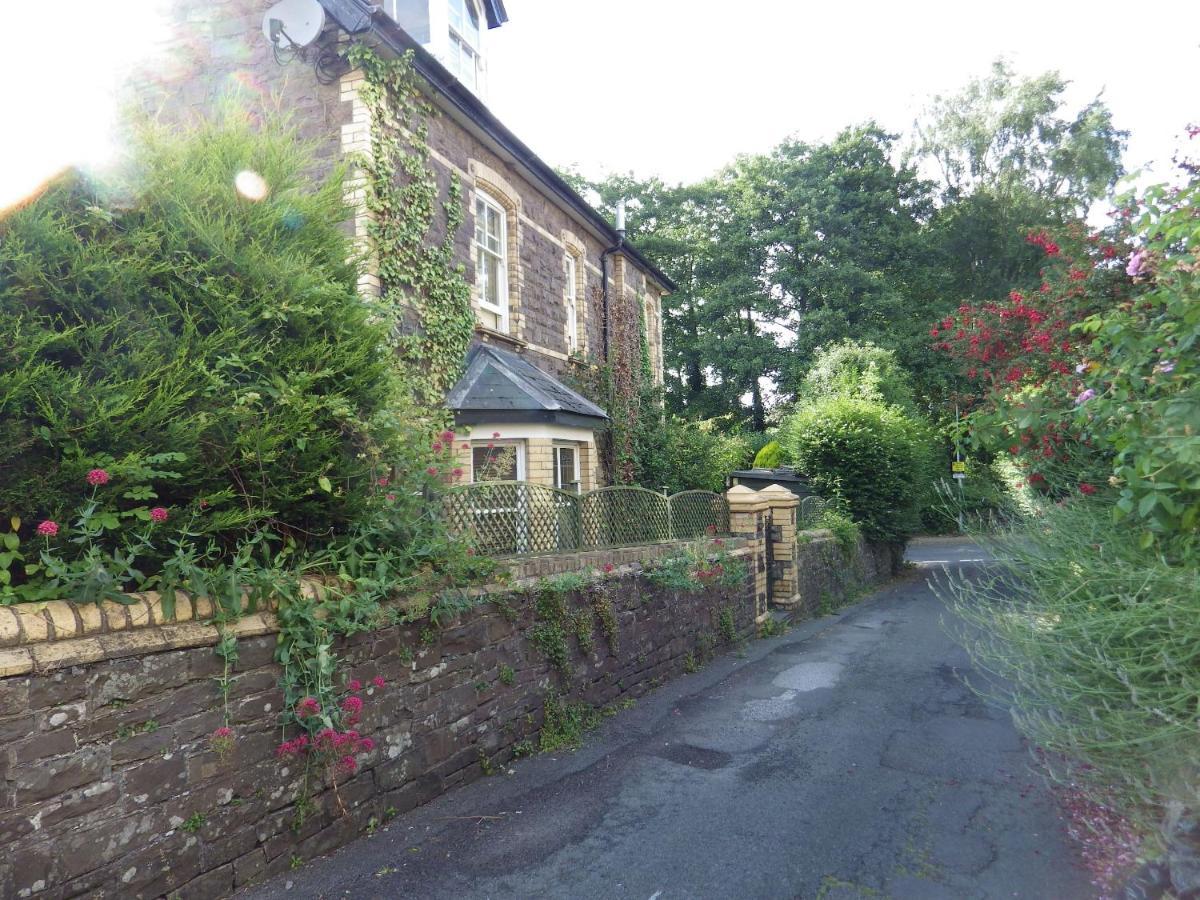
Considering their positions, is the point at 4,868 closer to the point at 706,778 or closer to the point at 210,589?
the point at 210,589

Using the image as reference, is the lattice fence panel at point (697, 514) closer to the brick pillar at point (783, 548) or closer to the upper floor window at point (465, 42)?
the brick pillar at point (783, 548)

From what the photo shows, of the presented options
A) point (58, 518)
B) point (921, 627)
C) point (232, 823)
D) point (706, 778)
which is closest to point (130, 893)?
point (232, 823)

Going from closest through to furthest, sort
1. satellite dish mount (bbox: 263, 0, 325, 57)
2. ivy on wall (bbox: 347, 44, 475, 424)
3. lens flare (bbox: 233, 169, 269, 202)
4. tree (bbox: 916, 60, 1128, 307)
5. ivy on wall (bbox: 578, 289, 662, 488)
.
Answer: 1. lens flare (bbox: 233, 169, 269, 202)
2. satellite dish mount (bbox: 263, 0, 325, 57)
3. ivy on wall (bbox: 347, 44, 475, 424)
4. ivy on wall (bbox: 578, 289, 662, 488)
5. tree (bbox: 916, 60, 1128, 307)

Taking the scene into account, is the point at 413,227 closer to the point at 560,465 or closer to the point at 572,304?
the point at 560,465

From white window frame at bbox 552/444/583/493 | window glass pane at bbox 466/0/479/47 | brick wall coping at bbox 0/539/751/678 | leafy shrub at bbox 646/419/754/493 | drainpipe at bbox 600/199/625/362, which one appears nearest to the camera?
brick wall coping at bbox 0/539/751/678

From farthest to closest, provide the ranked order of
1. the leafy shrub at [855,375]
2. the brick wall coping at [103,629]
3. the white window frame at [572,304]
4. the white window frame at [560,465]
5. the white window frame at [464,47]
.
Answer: the leafy shrub at [855,375], the white window frame at [572,304], the white window frame at [464,47], the white window frame at [560,465], the brick wall coping at [103,629]

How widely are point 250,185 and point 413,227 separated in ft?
18.1

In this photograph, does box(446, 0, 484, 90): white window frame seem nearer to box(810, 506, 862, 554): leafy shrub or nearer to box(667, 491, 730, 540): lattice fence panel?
box(667, 491, 730, 540): lattice fence panel

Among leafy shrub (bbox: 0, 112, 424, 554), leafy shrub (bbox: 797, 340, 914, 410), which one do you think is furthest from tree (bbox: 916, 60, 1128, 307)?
leafy shrub (bbox: 0, 112, 424, 554)

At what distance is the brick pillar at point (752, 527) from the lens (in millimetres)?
11141

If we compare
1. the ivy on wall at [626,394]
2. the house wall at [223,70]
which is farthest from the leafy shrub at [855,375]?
the house wall at [223,70]

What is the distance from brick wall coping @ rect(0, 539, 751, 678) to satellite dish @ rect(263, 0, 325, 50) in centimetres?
746

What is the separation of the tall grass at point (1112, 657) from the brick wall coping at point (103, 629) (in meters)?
3.65

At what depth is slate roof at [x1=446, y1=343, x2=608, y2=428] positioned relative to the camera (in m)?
10.2
